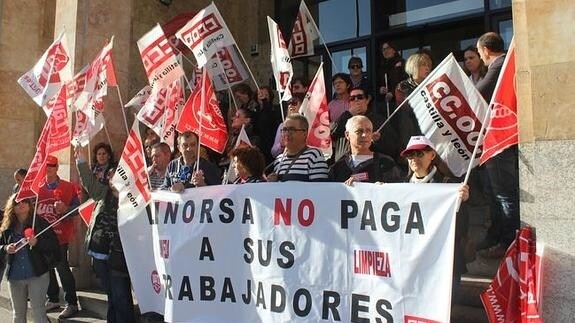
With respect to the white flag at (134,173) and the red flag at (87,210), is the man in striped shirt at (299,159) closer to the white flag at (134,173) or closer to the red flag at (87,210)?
the white flag at (134,173)

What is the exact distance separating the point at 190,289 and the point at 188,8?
768 centimetres

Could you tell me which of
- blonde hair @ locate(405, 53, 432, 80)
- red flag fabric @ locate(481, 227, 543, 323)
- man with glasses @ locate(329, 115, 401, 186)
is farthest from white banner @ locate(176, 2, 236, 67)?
red flag fabric @ locate(481, 227, 543, 323)

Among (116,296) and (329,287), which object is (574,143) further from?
(116,296)

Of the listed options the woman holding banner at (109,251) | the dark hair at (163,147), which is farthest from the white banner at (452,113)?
the woman holding banner at (109,251)

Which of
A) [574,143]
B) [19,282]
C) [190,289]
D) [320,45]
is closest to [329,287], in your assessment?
[190,289]

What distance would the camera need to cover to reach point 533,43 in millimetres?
3521

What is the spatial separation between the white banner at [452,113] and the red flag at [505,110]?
30 centimetres

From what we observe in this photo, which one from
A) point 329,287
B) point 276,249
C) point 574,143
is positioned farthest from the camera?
→ point 276,249

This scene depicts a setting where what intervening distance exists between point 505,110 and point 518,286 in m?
1.14

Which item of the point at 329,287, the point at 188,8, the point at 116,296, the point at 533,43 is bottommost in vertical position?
the point at 116,296

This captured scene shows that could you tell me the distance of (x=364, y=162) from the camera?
4.21 m

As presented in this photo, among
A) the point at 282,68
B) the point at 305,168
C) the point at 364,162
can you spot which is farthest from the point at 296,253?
the point at 282,68

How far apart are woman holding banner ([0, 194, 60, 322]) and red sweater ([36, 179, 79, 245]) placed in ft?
3.38

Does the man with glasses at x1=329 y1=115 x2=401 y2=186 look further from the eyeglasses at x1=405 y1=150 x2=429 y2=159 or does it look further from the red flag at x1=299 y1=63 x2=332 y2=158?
the red flag at x1=299 y1=63 x2=332 y2=158
